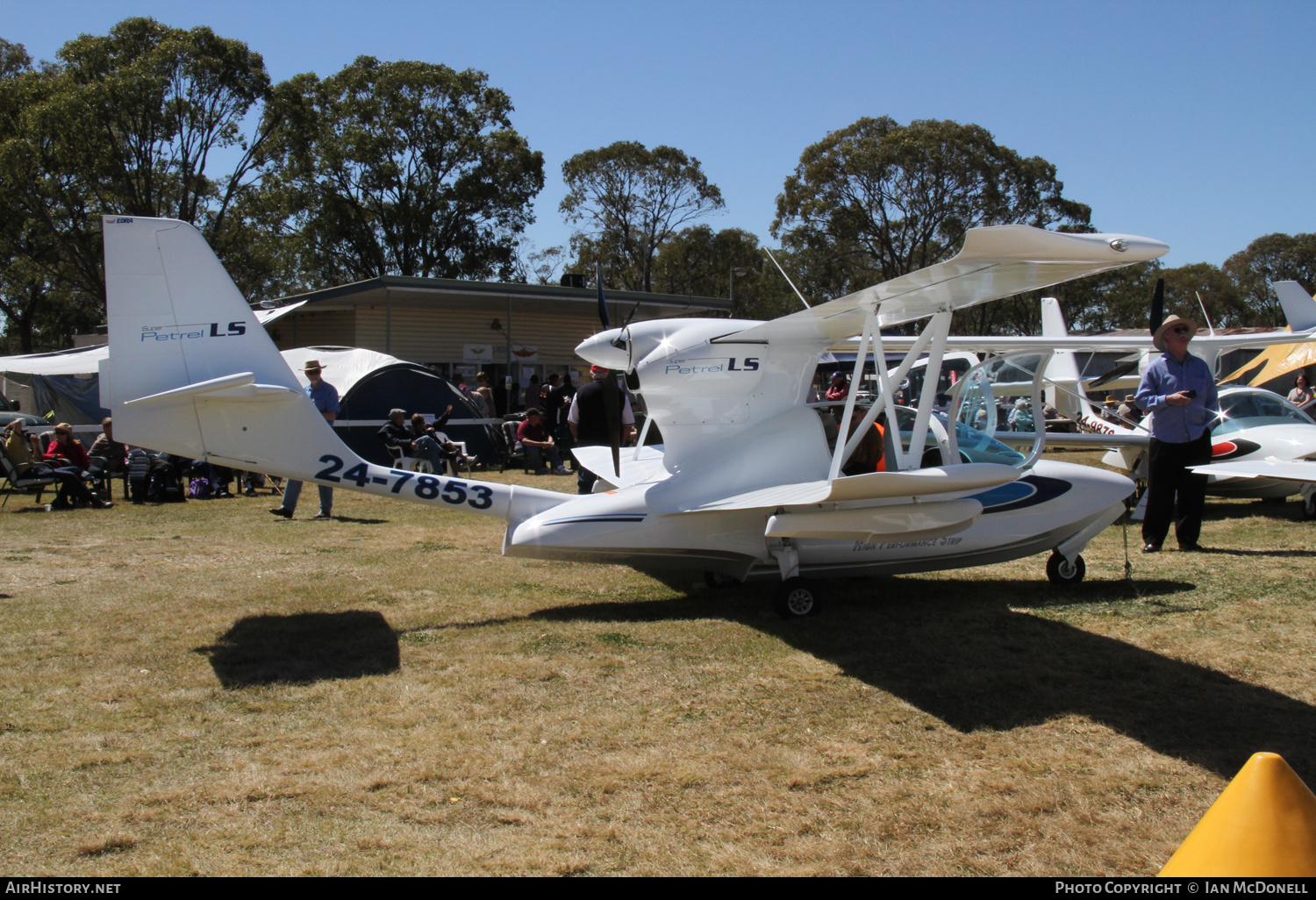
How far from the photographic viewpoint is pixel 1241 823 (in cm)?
247

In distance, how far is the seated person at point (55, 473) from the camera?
1311cm

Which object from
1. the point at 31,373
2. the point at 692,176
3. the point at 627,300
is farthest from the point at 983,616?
the point at 692,176

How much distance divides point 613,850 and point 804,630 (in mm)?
3427

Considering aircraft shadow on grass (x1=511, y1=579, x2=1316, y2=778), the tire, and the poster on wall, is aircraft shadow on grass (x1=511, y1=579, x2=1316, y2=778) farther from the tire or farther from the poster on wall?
the poster on wall

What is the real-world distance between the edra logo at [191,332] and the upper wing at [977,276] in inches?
147

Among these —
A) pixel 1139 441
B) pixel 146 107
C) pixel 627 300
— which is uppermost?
pixel 146 107

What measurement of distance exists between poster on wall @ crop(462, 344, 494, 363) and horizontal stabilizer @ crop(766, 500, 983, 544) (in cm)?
2171

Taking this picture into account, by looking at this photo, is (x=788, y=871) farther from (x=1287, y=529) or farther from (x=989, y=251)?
(x=1287, y=529)

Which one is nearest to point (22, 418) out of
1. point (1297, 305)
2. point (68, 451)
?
point (68, 451)

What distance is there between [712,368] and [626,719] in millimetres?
3263

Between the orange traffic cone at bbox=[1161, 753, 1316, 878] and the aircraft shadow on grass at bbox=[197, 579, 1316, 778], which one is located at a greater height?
the orange traffic cone at bbox=[1161, 753, 1316, 878]

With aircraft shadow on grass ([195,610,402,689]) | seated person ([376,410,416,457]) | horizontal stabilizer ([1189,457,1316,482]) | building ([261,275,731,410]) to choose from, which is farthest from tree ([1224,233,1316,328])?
aircraft shadow on grass ([195,610,402,689])

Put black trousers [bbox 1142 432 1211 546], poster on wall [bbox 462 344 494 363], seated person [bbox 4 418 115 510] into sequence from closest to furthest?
black trousers [bbox 1142 432 1211 546], seated person [bbox 4 418 115 510], poster on wall [bbox 462 344 494 363]

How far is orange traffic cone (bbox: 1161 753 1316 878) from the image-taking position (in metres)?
2.39
